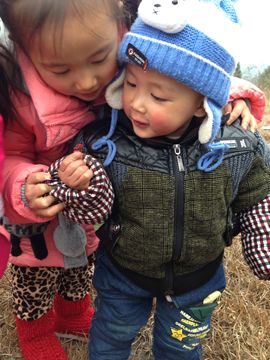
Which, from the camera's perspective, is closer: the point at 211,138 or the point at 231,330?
the point at 211,138

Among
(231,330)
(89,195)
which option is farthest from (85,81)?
(231,330)

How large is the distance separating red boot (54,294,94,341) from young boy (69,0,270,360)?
0.41 metres

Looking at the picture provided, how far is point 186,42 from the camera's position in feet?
4.45

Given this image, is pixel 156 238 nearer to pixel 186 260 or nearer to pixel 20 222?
pixel 186 260

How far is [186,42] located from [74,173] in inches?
18.0

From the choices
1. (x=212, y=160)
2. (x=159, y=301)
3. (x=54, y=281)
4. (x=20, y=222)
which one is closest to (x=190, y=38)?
(x=212, y=160)

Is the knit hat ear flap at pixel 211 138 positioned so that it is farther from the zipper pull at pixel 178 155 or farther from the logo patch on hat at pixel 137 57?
the logo patch on hat at pixel 137 57

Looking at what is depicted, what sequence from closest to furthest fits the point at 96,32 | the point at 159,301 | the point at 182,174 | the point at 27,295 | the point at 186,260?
the point at 96,32 < the point at 182,174 < the point at 186,260 < the point at 159,301 < the point at 27,295

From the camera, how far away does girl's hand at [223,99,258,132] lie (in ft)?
5.31

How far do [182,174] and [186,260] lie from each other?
0.29 m

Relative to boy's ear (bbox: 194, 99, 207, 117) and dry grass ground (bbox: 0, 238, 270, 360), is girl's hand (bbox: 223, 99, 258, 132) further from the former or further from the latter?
dry grass ground (bbox: 0, 238, 270, 360)

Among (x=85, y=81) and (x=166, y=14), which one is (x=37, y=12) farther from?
(x=166, y=14)

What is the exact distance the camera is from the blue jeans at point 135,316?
1723mm

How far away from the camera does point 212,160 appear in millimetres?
1525
